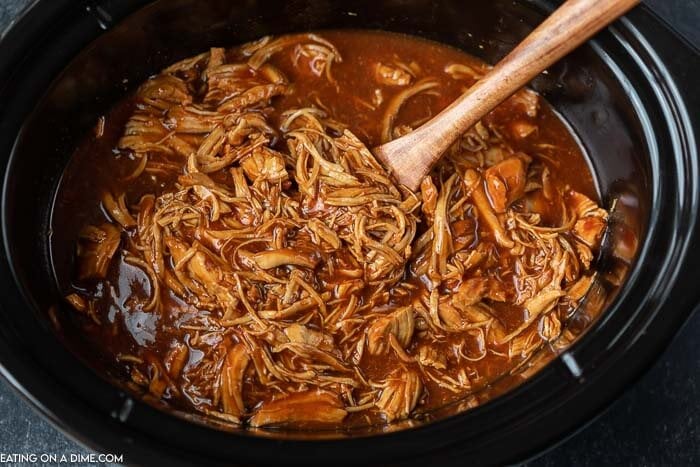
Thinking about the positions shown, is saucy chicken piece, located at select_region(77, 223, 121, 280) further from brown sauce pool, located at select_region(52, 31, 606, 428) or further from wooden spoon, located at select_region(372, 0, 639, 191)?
wooden spoon, located at select_region(372, 0, 639, 191)

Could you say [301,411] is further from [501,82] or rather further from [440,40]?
[440,40]

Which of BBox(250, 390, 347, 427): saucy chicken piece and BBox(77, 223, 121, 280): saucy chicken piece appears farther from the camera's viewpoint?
BBox(77, 223, 121, 280): saucy chicken piece

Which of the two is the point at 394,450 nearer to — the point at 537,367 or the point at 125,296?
the point at 537,367

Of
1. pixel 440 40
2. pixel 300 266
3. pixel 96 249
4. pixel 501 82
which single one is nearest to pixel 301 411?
pixel 300 266

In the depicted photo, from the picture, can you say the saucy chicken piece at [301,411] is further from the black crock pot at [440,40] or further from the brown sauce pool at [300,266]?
the black crock pot at [440,40]

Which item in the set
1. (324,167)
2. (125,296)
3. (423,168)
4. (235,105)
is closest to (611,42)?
(423,168)

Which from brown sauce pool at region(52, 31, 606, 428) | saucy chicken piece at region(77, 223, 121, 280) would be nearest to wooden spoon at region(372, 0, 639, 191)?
brown sauce pool at region(52, 31, 606, 428)
